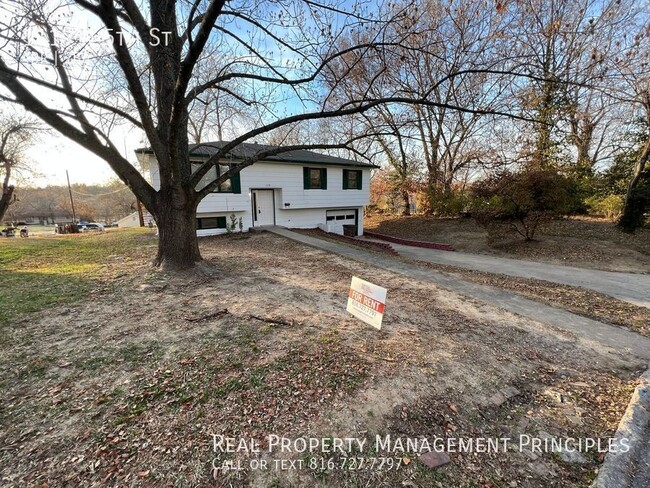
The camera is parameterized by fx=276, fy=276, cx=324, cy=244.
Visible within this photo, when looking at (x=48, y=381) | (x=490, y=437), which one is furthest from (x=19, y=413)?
(x=490, y=437)

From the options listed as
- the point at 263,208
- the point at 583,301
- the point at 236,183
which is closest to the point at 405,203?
the point at 263,208

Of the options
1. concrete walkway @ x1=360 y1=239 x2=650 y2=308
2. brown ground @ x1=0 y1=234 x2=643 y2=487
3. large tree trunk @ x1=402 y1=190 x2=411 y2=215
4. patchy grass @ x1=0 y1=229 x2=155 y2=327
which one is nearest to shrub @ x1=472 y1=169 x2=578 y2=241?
concrete walkway @ x1=360 y1=239 x2=650 y2=308

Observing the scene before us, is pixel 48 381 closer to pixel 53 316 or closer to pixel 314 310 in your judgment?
pixel 53 316

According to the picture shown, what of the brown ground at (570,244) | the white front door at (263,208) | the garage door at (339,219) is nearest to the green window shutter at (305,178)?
the white front door at (263,208)

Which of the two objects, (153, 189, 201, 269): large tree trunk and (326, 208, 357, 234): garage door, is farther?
(326, 208, 357, 234): garage door

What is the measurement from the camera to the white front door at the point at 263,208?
13.6 m

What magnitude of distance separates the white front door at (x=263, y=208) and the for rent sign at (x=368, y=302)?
1122 centimetres

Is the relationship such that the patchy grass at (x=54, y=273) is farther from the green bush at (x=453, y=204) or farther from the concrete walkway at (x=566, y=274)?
the green bush at (x=453, y=204)

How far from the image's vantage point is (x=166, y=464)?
65.4 inches

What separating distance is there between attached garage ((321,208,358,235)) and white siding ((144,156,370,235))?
0.34 m

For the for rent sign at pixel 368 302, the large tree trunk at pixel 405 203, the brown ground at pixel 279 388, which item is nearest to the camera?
the brown ground at pixel 279 388

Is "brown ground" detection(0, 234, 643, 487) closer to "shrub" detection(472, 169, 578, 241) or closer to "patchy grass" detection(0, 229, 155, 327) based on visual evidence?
"patchy grass" detection(0, 229, 155, 327)

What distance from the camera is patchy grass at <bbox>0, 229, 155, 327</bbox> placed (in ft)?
13.4

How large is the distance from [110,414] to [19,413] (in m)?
0.66
